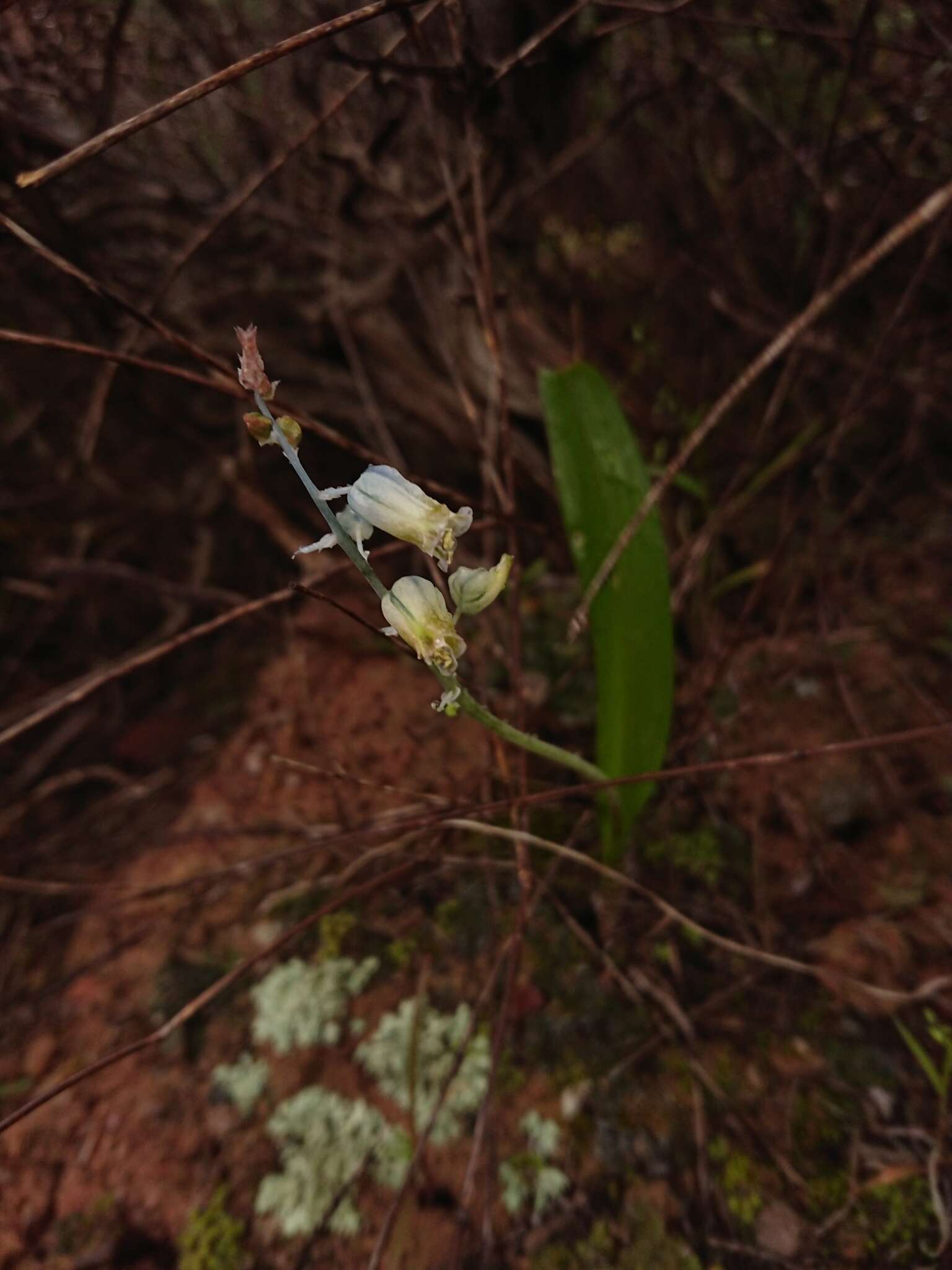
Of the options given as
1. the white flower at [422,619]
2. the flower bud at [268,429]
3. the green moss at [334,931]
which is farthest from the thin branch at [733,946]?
the flower bud at [268,429]

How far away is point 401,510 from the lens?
2.12ft

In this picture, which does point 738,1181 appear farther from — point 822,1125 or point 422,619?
point 422,619

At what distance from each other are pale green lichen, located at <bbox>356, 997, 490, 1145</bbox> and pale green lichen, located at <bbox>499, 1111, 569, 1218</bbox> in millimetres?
74

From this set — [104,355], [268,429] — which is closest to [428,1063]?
[268,429]

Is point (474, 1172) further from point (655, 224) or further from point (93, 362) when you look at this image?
point (655, 224)

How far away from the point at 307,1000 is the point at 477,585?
0.76 m

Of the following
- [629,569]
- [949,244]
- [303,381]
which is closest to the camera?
[629,569]

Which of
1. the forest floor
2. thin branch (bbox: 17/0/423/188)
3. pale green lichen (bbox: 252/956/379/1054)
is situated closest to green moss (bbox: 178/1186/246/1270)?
the forest floor

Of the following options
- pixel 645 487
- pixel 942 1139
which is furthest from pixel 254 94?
pixel 942 1139

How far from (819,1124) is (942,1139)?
133mm

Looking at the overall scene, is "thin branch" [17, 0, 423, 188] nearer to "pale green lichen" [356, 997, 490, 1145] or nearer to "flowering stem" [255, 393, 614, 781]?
"flowering stem" [255, 393, 614, 781]

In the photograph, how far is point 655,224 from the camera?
2033mm

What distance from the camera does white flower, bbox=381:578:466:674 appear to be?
642mm

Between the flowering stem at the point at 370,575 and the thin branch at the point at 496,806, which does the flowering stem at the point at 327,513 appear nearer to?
the flowering stem at the point at 370,575
